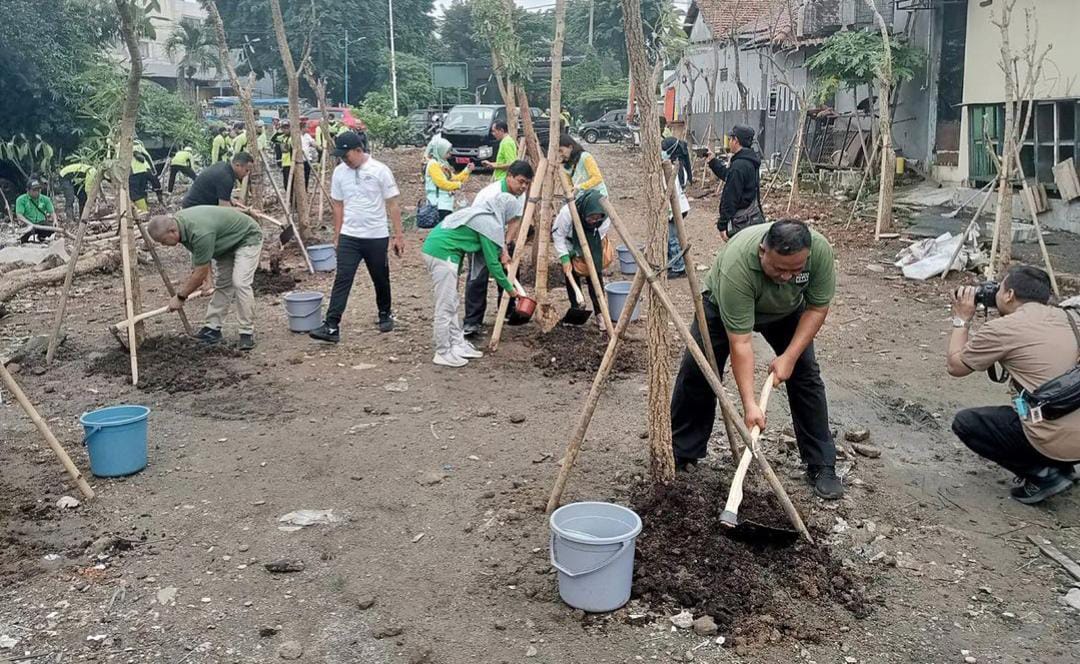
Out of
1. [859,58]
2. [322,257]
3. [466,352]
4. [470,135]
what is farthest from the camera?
[470,135]

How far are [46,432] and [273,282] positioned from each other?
5364mm

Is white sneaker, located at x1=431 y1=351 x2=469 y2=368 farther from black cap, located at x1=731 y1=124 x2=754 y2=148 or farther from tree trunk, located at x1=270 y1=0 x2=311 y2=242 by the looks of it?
tree trunk, located at x1=270 y1=0 x2=311 y2=242

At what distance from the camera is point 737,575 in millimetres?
3529

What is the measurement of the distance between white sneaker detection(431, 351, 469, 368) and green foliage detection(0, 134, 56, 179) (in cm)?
1194

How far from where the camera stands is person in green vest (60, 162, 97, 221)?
13.8 m

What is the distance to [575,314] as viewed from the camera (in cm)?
719

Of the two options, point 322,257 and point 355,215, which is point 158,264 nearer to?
point 355,215

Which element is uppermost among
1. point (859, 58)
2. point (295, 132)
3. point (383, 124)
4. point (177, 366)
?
point (859, 58)

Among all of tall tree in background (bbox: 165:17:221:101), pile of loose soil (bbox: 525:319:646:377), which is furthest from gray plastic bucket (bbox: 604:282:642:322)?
tall tree in background (bbox: 165:17:221:101)

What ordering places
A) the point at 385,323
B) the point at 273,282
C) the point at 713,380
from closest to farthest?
the point at 713,380, the point at 385,323, the point at 273,282

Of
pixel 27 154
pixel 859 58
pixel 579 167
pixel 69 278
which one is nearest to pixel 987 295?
pixel 579 167

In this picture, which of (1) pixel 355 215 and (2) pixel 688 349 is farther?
(1) pixel 355 215

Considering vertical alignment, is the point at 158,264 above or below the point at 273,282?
above

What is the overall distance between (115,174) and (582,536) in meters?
5.25
